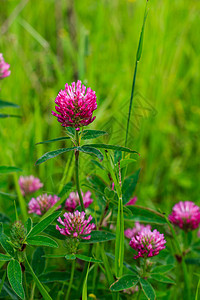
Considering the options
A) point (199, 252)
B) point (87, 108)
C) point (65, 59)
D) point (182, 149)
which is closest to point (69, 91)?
point (87, 108)

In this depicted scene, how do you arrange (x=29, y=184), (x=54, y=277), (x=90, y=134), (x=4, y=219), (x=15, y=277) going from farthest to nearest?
(x=29, y=184), (x=4, y=219), (x=54, y=277), (x=90, y=134), (x=15, y=277)

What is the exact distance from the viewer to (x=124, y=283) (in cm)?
92

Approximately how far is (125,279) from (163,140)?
145 centimetres

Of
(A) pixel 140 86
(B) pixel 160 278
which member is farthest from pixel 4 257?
(A) pixel 140 86

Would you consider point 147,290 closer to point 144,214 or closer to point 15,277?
point 144,214

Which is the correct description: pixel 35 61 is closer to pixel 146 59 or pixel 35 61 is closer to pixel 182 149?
pixel 146 59

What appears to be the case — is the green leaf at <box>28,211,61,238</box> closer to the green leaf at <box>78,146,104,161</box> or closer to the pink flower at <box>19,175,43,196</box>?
the green leaf at <box>78,146,104,161</box>

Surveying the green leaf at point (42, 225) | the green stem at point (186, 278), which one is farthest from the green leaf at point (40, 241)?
the green stem at point (186, 278)

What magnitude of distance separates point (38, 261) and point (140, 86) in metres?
1.60

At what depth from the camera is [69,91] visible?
0.91 m

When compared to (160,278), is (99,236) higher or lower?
higher

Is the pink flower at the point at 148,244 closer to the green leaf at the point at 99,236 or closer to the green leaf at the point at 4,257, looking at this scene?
the green leaf at the point at 99,236

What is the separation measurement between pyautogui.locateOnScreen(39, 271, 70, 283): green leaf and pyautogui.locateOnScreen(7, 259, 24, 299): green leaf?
0.21m

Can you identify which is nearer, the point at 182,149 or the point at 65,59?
the point at 182,149
